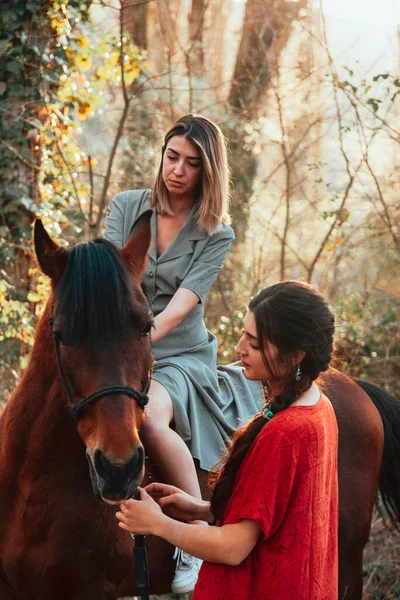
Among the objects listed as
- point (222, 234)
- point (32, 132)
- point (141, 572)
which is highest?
point (32, 132)

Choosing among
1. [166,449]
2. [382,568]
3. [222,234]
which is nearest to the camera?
[166,449]

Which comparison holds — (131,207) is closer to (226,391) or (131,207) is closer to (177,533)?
(226,391)

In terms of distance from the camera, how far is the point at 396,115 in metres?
7.72

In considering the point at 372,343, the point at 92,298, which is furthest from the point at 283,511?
the point at 372,343

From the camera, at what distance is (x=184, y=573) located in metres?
3.13

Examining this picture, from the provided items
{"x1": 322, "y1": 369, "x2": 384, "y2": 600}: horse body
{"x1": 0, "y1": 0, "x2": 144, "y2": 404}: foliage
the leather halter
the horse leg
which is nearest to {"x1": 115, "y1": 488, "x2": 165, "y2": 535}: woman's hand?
the leather halter

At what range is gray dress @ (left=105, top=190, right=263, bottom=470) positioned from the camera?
3.19 metres

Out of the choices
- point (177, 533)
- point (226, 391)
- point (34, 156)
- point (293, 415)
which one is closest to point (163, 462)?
point (226, 391)

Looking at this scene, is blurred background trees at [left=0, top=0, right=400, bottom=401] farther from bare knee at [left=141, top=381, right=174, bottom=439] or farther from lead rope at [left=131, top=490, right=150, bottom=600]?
lead rope at [left=131, top=490, right=150, bottom=600]

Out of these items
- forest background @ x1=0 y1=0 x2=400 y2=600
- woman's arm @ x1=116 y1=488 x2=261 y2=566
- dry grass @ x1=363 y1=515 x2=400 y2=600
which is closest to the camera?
woman's arm @ x1=116 y1=488 x2=261 y2=566

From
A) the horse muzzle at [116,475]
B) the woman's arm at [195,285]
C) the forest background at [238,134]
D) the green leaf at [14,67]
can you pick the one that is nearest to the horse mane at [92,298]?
the horse muzzle at [116,475]

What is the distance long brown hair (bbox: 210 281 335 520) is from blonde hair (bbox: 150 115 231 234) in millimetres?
1199

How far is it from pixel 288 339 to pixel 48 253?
3.13 ft

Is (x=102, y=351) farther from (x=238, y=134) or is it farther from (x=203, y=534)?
(x=238, y=134)
